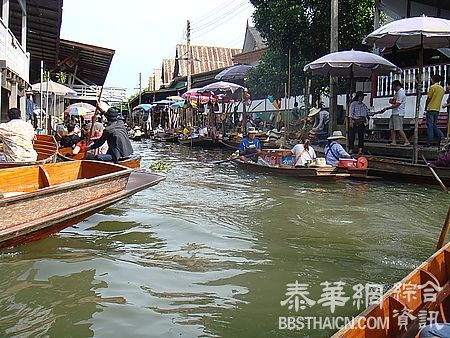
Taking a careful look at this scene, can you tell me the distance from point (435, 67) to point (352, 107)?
235 centimetres

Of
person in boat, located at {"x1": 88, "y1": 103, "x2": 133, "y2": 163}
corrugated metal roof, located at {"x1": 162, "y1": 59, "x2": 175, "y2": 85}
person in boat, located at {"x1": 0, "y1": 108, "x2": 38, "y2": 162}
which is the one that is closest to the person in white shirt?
person in boat, located at {"x1": 88, "y1": 103, "x2": 133, "y2": 163}

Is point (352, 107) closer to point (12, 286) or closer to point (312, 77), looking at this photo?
point (312, 77)

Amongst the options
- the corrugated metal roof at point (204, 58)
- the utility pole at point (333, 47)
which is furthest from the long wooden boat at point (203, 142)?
the corrugated metal roof at point (204, 58)

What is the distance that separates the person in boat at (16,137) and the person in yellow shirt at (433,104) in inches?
315

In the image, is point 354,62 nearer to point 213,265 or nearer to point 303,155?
point 303,155

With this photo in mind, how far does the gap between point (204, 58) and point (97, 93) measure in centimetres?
1520

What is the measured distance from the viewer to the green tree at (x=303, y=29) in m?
16.7

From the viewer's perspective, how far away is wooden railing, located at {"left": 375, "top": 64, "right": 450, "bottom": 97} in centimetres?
1270

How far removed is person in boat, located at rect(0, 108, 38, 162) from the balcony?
303 centimetres

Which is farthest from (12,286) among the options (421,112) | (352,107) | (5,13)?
(421,112)

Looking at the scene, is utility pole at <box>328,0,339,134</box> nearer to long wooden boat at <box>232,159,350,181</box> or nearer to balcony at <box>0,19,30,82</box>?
long wooden boat at <box>232,159,350,181</box>

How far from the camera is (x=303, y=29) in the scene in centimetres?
1703

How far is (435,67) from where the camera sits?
12930 mm

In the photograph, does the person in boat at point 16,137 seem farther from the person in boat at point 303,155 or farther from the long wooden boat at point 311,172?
the person in boat at point 303,155
